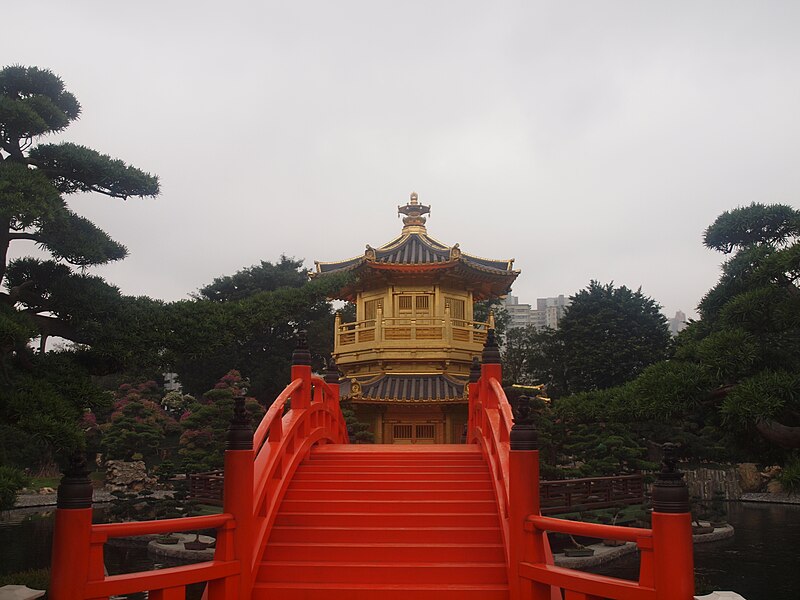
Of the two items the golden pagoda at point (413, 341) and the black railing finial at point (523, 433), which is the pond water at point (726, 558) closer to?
the golden pagoda at point (413, 341)

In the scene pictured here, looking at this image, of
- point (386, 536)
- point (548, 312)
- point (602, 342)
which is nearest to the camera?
point (386, 536)

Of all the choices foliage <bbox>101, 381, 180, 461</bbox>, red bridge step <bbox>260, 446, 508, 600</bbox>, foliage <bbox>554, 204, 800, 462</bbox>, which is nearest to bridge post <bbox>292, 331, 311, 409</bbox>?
red bridge step <bbox>260, 446, 508, 600</bbox>

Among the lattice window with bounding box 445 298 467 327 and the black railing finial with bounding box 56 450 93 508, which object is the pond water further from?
the black railing finial with bounding box 56 450 93 508

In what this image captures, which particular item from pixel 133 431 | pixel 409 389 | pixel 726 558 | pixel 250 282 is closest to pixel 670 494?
pixel 409 389

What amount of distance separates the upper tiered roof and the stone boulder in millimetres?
11731

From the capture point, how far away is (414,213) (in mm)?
20344

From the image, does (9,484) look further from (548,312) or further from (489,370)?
(548,312)

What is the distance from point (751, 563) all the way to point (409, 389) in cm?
853

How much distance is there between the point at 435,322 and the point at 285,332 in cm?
1912

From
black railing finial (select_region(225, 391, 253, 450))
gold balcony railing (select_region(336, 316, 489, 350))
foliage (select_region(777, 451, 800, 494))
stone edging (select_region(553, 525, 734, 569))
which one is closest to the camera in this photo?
foliage (select_region(777, 451, 800, 494))

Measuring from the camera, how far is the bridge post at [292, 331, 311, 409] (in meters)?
8.62

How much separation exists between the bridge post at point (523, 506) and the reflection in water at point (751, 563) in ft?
26.5

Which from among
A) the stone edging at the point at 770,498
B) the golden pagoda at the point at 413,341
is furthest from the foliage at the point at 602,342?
the golden pagoda at the point at 413,341

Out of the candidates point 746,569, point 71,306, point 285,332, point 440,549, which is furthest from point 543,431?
point 285,332
